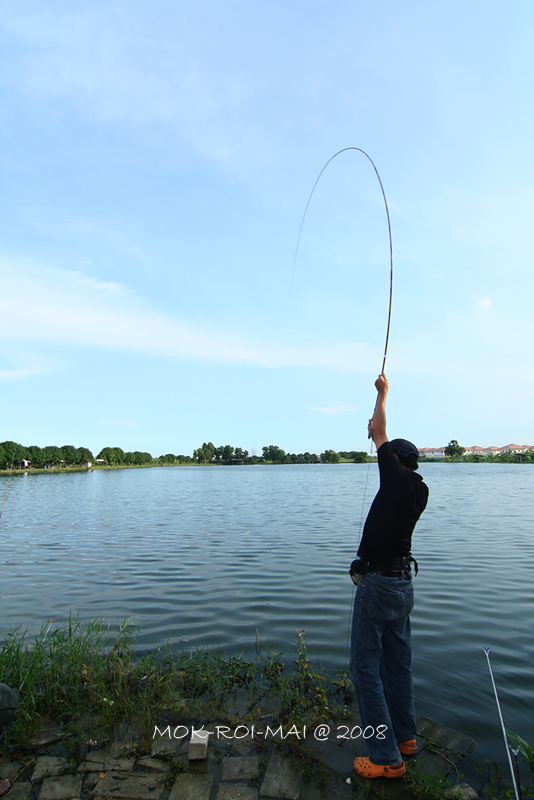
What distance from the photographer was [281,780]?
404cm

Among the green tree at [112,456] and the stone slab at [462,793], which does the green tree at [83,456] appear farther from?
the stone slab at [462,793]

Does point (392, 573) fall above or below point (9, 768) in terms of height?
above

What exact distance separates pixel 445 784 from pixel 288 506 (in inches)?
1070

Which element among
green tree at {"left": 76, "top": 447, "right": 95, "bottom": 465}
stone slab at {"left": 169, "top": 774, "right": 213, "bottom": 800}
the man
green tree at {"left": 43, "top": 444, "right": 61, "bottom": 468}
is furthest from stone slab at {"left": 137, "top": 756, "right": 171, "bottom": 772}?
green tree at {"left": 76, "top": 447, "right": 95, "bottom": 465}

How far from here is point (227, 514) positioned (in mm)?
27641

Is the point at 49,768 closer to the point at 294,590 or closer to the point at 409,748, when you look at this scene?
the point at 409,748

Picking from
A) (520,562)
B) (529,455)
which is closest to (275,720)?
(520,562)

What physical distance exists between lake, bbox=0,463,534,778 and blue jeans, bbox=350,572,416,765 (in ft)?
4.70

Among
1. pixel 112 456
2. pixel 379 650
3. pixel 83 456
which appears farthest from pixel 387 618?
pixel 112 456

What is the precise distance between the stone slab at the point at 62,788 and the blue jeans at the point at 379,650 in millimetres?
2395

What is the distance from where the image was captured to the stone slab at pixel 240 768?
13.5 feet

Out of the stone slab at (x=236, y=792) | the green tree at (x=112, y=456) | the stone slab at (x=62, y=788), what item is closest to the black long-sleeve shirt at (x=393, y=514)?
the stone slab at (x=236, y=792)

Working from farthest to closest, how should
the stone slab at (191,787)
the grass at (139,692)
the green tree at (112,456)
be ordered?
the green tree at (112,456) < the grass at (139,692) < the stone slab at (191,787)

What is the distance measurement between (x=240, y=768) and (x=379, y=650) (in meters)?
1.61
